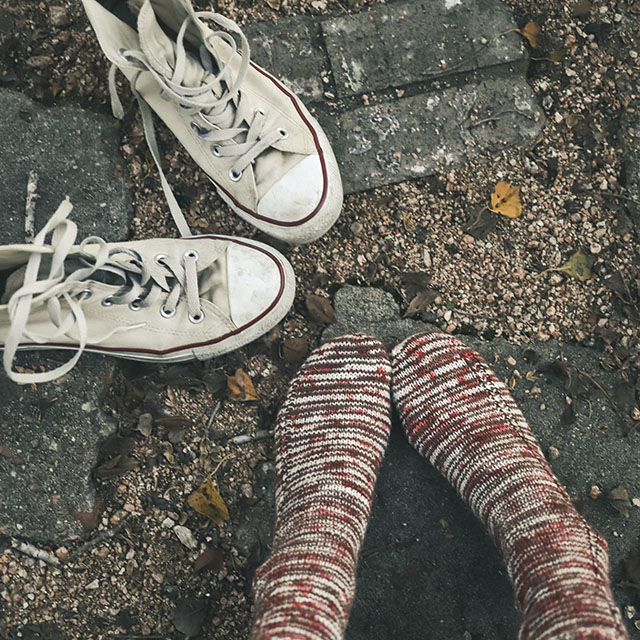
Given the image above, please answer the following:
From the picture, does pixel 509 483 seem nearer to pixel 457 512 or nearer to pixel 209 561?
pixel 457 512

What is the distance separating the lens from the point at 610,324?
211 centimetres

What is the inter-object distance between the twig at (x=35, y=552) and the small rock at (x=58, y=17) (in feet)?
5.69

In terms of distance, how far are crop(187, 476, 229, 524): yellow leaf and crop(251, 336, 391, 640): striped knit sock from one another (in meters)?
0.22

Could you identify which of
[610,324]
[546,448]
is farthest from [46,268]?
[610,324]

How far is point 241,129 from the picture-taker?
1975 mm

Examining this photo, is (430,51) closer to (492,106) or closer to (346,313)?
(492,106)

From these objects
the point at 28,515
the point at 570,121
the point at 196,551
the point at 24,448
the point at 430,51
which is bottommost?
the point at 196,551

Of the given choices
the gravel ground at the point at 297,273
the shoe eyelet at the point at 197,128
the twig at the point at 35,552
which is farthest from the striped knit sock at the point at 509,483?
the twig at the point at 35,552

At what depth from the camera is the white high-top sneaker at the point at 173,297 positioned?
1.84 m

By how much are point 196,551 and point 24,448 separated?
647mm

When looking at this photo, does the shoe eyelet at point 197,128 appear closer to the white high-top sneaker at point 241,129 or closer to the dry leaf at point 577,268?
the white high-top sneaker at point 241,129

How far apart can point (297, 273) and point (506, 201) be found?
750 millimetres

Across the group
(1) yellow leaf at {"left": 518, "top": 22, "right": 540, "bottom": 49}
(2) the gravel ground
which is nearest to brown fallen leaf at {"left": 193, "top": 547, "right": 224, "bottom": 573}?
(2) the gravel ground

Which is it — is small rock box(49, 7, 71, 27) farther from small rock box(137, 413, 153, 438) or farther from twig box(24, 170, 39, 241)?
small rock box(137, 413, 153, 438)
